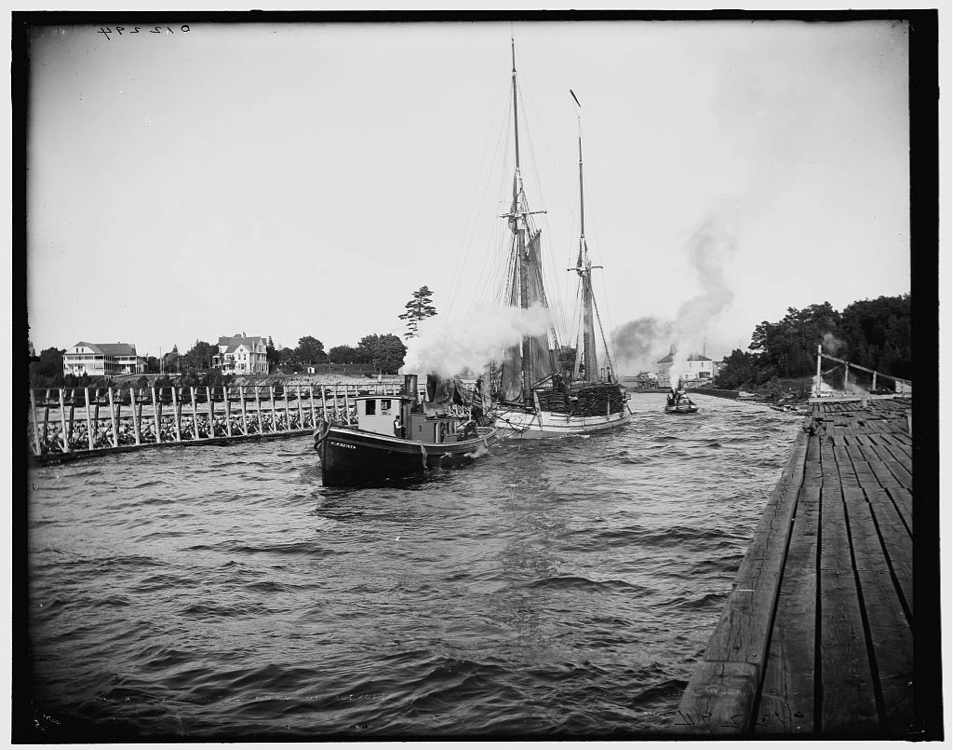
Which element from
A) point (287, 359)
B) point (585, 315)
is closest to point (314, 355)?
point (287, 359)

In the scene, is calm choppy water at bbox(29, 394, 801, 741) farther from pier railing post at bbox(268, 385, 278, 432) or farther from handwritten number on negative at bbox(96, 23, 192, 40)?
handwritten number on negative at bbox(96, 23, 192, 40)

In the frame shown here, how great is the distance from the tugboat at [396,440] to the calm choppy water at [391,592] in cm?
84

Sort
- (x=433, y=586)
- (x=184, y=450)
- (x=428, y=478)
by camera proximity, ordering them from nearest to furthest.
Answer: (x=433, y=586) < (x=184, y=450) < (x=428, y=478)

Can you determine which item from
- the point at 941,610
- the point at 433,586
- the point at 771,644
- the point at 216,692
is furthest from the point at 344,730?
the point at 941,610

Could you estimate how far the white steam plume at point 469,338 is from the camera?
4184 mm

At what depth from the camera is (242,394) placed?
446cm

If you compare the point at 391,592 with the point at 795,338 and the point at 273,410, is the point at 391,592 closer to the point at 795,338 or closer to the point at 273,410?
the point at 273,410

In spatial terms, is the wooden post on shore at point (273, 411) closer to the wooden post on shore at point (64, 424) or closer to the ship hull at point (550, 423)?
the wooden post on shore at point (64, 424)

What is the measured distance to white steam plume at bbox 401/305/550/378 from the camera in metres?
4.18

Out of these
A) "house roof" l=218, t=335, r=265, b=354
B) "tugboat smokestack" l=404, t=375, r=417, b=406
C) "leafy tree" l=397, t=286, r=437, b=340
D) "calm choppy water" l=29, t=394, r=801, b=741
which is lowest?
"calm choppy water" l=29, t=394, r=801, b=741

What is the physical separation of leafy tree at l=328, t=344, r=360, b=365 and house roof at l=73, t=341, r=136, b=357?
3.55ft

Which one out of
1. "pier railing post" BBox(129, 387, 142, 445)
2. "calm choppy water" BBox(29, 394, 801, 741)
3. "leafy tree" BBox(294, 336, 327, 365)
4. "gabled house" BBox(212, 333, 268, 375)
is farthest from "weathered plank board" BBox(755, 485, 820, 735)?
"pier railing post" BBox(129, 387, 142, 445)

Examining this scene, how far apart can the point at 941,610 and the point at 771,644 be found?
1.13m

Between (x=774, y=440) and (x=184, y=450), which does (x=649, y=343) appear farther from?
(x=184, y=450)
